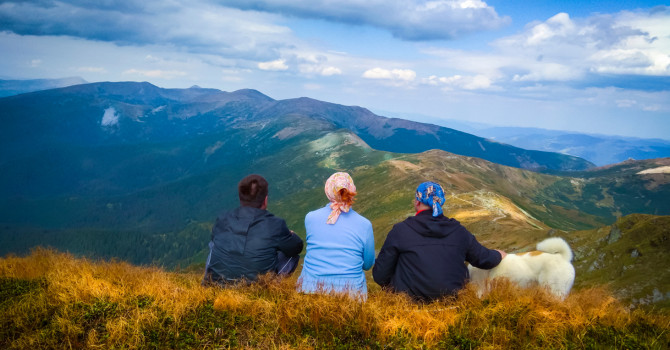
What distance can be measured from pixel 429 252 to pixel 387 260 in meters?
0.98

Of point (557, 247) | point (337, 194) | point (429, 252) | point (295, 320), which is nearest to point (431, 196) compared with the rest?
point (429, 252)

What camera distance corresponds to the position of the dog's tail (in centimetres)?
985

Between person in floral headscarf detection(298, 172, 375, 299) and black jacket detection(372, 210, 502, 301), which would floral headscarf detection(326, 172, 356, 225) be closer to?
person in floral headscarf detection(298, 172, 375, 299)

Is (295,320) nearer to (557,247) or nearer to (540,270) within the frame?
(540,270)

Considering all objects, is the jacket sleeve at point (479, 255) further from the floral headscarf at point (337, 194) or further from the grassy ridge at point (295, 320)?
the floral headscarf at point (337, 194)

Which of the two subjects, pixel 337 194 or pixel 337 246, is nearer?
pixel 337 246

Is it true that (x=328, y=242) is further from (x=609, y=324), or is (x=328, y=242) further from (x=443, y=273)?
(x=609, y=324)

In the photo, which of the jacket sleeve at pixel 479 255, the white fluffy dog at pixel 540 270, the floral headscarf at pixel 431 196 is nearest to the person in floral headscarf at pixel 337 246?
the floral headscarf at pixel 431 196

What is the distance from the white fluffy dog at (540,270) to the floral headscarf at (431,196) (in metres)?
2.74

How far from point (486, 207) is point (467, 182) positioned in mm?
81626

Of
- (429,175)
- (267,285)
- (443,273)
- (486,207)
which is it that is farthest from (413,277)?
(429,175)

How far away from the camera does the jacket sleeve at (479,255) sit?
25.8 feet

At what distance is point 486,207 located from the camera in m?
81.4

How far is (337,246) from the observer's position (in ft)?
25.9
